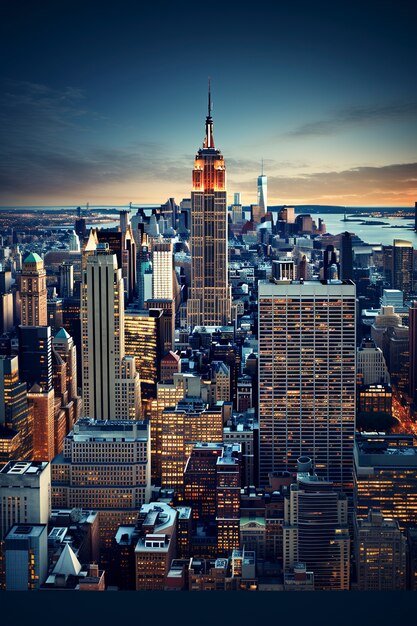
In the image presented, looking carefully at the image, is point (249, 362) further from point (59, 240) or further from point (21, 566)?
point (21, 566)

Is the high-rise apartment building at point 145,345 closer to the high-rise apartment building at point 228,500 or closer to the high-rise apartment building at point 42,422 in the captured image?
the high-rise apartment building at point 42,422

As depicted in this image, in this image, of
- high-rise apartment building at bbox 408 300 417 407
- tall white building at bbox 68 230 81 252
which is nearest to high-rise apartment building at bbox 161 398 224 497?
tall white building at bbox 68 230 81 252

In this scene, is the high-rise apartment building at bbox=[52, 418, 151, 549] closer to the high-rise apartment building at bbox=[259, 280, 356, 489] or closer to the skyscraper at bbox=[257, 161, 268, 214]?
the high-rise apartment building at bbox=[259, 280, 356, 489]

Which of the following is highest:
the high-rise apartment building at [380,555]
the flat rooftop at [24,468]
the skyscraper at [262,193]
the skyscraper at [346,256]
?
the skyscraper at [262,193]

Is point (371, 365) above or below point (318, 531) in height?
above

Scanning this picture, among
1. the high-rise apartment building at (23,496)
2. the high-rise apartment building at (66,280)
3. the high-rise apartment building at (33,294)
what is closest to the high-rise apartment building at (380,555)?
the high-rise apartment building at (23,496)

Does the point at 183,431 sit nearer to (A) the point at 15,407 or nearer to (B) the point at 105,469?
(B) the point at 105,469

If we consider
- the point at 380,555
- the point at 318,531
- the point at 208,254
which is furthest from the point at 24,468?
the point at 208,254

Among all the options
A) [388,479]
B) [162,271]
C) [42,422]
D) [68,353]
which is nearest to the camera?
[388,479]
